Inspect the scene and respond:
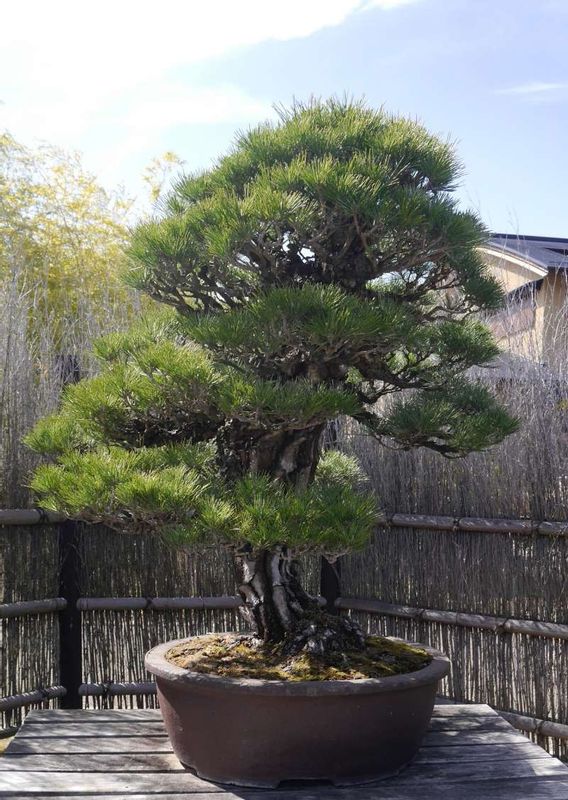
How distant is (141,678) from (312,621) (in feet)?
4.06

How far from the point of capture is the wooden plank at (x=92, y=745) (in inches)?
79.9

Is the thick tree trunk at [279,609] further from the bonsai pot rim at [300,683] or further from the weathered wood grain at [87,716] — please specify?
the weathered wood grain at [87,716]

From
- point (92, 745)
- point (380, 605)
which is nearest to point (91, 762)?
point (92, 745)

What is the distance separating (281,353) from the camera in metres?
1.97

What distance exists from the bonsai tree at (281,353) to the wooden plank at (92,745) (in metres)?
0.40

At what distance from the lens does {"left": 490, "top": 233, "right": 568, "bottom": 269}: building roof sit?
19.7 ft

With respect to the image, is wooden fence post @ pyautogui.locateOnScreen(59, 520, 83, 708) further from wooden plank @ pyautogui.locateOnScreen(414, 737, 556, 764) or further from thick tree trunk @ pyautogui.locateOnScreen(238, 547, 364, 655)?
wooden plank @ pyautogui.locateOnScreen(414, 737, 556, 764)

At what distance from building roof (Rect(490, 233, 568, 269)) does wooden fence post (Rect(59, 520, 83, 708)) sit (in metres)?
3.15

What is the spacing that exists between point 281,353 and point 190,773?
3.35 ft

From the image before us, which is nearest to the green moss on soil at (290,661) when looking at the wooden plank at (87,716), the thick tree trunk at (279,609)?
the thick tree trunk at (279,609)

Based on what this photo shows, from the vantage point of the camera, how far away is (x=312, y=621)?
206 centimetres

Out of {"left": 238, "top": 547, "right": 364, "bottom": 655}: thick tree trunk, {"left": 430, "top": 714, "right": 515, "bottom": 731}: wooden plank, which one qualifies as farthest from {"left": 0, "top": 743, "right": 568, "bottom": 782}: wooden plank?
{"left": 238, "top": 547, "right": 364, "bottom": 655}: thick tree trunk

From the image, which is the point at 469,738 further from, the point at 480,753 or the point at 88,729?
the point at 88,729

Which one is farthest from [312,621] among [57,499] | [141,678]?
[141,678]
